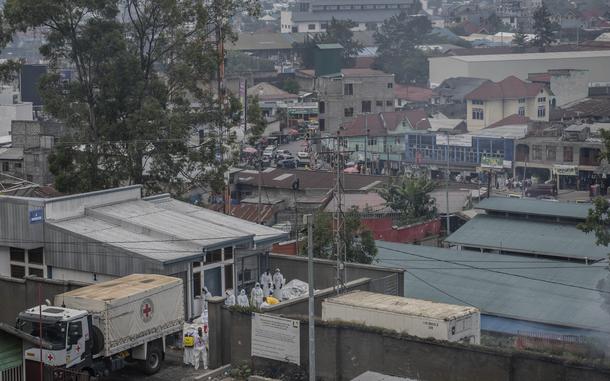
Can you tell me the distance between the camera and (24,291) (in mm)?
15352

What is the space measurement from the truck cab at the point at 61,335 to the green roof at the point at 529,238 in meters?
14.0

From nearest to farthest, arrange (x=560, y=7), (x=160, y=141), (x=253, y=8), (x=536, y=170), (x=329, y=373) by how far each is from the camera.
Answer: (x=329, y=373), (x=160, y=141), (x=253, y=8), (x=536, y=170), (x=560, y=7)

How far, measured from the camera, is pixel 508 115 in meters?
51.4

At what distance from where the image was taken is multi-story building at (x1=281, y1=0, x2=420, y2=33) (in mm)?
114750

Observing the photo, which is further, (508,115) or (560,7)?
(560,7)

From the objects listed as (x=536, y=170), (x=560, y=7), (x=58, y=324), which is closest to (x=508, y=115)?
(x=536, y=170)

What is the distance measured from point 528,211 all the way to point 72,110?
1096cm

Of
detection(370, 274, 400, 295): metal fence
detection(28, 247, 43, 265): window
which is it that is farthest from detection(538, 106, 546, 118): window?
detection(28, 247, 43, 265): window

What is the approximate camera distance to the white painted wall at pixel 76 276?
50.3ft

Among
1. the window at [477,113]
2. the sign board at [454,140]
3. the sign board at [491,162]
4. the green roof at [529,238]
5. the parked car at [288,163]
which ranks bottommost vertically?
the green roof at [529,238]

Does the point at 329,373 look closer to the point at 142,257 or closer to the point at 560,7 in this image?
the point at 142,257

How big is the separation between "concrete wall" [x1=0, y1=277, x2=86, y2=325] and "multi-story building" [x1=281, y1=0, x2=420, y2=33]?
98.9 meters

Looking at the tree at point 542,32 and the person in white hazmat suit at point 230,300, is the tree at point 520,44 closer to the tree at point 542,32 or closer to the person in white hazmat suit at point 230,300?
the tree at point 542,32

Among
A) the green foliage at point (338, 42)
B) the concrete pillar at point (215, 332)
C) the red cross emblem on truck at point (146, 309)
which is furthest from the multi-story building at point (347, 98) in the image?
the red cross emblem on truck at point (146, 309)
